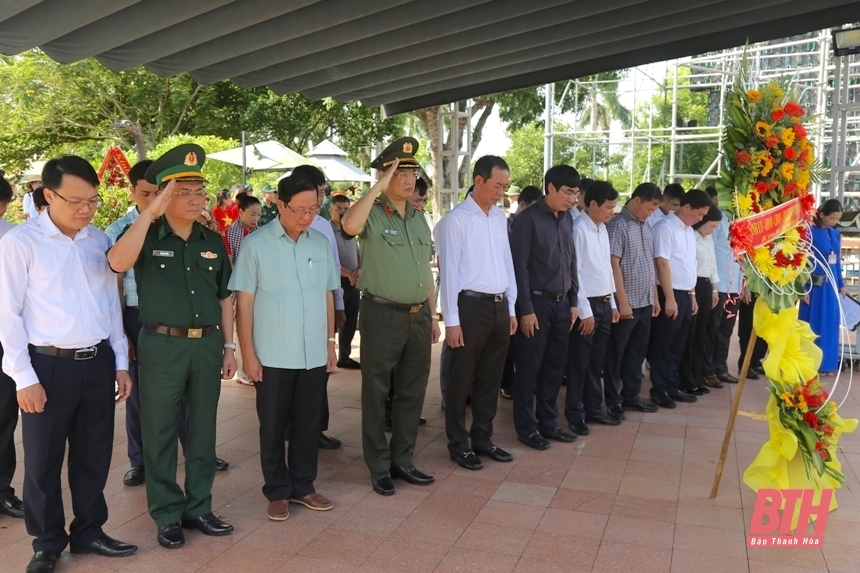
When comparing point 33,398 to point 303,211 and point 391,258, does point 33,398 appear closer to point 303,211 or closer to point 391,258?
point 303,211

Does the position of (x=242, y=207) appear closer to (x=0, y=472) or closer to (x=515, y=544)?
(x=0, y=472)

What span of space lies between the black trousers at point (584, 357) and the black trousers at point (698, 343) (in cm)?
140

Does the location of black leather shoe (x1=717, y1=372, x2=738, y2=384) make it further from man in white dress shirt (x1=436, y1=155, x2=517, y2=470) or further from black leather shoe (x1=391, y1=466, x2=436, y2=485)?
black leather shoe (x1=391, y1=466, x2=436, y2=485)

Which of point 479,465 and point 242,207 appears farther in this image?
point 242,207

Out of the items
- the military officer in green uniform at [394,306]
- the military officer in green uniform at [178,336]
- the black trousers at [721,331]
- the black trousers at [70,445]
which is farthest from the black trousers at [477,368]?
the black trousers at [721,331]

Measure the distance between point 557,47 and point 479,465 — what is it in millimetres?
3654

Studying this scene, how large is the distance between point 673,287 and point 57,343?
463 cm

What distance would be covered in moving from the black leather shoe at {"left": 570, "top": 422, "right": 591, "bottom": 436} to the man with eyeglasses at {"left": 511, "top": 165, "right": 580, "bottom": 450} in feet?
0.51

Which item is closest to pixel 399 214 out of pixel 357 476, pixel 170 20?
pixel 357 476

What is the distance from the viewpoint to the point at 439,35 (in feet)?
18.2

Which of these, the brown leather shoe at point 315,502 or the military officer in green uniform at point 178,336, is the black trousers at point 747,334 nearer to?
the brown leather shoe at point 315,502

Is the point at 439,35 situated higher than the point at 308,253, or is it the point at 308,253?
the point at 439,35

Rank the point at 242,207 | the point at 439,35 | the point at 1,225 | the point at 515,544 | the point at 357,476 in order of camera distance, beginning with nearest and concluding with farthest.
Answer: the point at 515,544 → the point at 1,225 → the point at 357,476 → the point at 439,35 → the point at 242,207

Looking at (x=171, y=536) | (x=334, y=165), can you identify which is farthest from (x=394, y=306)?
(x=334, y=165)
